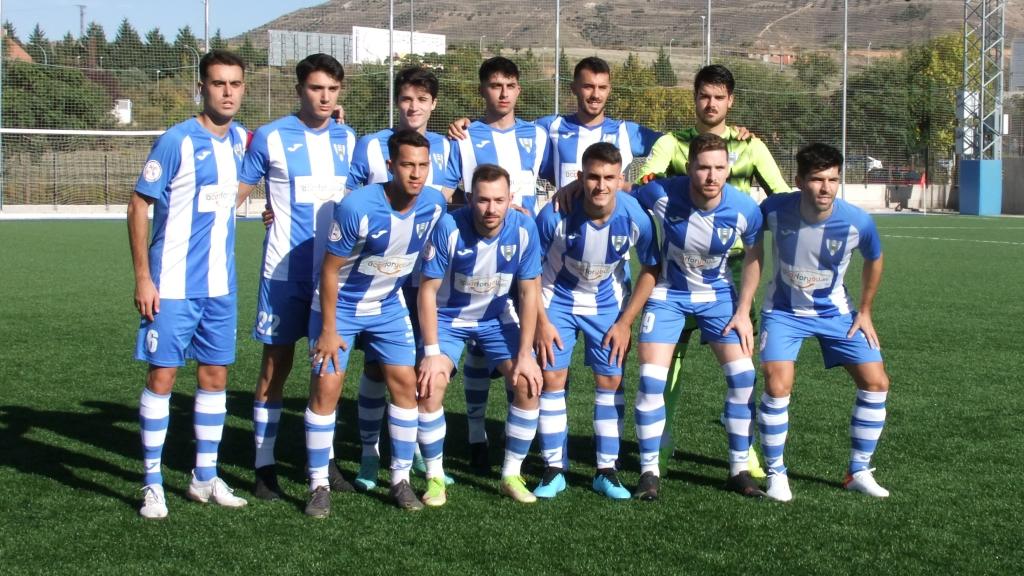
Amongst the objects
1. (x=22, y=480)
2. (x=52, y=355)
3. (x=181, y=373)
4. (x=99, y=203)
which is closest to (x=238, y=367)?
(x=181, y=373)

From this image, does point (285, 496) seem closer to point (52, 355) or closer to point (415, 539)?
point (415, 539)

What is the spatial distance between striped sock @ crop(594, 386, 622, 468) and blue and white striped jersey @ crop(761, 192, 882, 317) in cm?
87

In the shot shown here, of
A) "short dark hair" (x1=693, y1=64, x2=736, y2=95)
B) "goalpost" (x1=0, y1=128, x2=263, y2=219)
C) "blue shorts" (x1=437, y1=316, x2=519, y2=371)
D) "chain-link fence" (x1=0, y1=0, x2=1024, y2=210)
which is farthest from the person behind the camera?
"chain-link fence" (x1=0, y1=0, x2=1024, y2=210)

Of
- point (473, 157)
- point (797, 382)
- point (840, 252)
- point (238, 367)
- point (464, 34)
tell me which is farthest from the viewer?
point (464, 34)

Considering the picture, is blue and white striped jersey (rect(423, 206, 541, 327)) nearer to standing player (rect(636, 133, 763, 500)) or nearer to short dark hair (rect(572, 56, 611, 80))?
standing player (rect(636, 133, 763, 500))

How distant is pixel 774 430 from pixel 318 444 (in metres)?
2.02

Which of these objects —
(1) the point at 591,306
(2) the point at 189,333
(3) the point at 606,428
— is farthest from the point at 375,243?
(3) the point at 606,428

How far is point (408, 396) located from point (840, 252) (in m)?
A: 2.06

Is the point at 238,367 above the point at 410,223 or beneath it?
beneath

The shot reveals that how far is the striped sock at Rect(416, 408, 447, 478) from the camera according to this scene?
4.89 m

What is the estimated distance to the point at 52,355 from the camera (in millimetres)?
8305

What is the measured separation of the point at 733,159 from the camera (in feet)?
18.1

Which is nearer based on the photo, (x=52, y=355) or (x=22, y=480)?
(x=22, y=480)

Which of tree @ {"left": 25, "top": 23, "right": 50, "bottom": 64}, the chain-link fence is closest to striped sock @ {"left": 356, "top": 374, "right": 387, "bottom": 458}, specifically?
the chain-link fence
